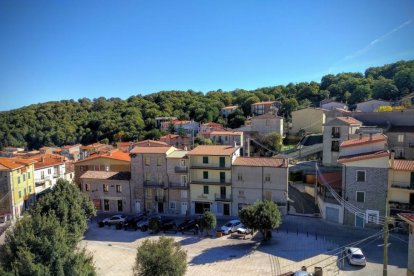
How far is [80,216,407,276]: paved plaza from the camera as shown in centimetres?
2327

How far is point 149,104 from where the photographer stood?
12169 centimetres

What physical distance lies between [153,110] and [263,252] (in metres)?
91.8

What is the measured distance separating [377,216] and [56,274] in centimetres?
2704

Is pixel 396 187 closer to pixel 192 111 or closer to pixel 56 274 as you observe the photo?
pixel 56 274

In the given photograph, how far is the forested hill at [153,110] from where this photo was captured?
3701 inches

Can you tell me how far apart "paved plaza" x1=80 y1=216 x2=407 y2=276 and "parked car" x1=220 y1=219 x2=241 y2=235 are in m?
0.83

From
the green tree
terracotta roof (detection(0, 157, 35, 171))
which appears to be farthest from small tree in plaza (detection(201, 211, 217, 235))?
terracotta roof (detection(0, 157, 35, 171))

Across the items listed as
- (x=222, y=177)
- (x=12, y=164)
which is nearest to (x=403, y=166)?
(x=222, y=177)

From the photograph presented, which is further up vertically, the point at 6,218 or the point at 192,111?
the point at 192,111

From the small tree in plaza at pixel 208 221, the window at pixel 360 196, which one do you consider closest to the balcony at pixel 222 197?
the small tree in plaza at pixel 208 221

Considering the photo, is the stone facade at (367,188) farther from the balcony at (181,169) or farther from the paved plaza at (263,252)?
the balcony at (181,169)

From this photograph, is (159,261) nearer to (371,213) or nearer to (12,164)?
(371,213)

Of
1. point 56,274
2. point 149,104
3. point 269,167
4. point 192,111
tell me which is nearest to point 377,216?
point 269,167

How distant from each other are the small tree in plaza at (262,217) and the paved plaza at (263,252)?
1.86m
